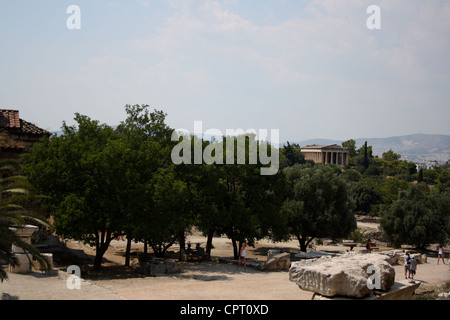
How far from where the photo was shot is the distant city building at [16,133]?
27050 millimetres

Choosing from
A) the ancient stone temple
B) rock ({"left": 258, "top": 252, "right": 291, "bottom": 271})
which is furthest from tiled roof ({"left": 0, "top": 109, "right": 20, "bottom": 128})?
the ancient stone temple

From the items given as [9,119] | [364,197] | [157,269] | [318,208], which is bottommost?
[157,269]

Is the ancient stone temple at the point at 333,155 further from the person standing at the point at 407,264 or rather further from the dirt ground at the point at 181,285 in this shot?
the person standing at the point at 407,264

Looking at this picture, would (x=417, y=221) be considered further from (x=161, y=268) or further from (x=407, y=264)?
(x=161, y=268)

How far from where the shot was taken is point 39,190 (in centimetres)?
2175

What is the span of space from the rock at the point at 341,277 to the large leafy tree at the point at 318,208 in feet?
62.8

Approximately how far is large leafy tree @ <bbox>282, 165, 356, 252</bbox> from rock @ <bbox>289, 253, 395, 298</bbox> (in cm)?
1915

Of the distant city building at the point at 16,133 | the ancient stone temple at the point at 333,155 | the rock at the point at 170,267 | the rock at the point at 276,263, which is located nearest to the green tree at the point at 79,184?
the rock at the point at 170,267

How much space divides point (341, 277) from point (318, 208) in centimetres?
2205

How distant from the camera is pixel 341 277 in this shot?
44.9 feet

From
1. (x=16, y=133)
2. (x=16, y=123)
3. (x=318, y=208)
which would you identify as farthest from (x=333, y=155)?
(x=16, y=133)

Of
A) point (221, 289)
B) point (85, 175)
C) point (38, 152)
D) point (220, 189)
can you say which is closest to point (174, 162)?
point (220, 189)

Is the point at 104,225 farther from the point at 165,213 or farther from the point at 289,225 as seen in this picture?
the point at 289,225

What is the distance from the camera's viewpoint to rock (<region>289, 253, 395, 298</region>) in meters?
13.6
